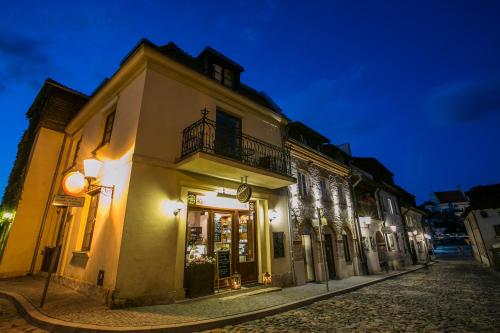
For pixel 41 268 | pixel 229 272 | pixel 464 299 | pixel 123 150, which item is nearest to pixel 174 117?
pixel 123 150

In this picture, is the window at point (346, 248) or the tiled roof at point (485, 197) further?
the tiled roof at point (485, 197)

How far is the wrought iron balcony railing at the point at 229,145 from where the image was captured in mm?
7918

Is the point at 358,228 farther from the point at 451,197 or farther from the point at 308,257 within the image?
the point at 451,197

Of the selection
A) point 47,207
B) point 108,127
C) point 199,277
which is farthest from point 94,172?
point 47,207

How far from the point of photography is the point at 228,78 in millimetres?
10609

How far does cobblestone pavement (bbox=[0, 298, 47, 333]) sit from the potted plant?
11.4 ft

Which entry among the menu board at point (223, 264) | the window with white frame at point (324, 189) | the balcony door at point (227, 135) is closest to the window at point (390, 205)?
the window with white frame at point (324, 189)

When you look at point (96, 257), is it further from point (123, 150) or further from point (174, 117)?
point (174, 117)

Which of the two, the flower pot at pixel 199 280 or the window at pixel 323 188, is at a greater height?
the window at pixel 323 188

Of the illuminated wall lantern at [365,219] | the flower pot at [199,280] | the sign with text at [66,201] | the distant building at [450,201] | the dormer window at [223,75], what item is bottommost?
the flower pot at [199,280]

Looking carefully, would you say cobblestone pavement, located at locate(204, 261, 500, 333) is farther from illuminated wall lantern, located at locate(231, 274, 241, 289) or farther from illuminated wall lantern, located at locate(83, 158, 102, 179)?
illuminated wall lantern, located at locate(83, 158, 102, 179)

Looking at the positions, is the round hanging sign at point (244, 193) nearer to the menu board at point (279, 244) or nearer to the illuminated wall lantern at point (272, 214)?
the illuminated wall lantern at point (272, 214)

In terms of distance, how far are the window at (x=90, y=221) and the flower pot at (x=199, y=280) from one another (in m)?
3.55

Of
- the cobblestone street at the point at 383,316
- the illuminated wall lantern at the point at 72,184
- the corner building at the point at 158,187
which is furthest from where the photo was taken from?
the corner building at the point at 158,187
